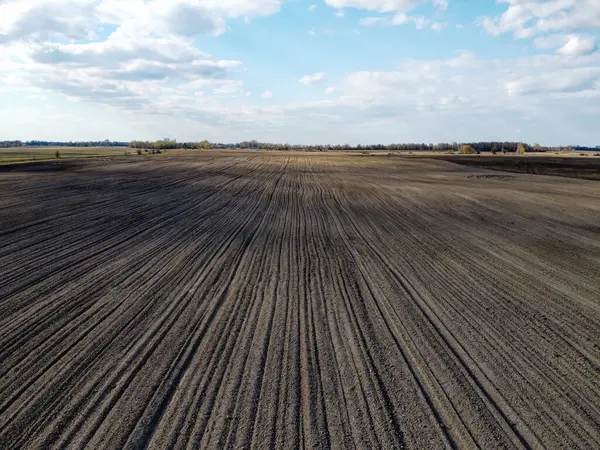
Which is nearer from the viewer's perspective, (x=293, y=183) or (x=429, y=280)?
(x=429, y=280)

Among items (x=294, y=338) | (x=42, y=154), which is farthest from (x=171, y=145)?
(x=294, y=338)

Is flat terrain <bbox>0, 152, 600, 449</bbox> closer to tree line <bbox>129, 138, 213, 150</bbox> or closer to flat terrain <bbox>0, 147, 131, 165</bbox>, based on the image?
flat terrain <bbox>0, 147, 131, 165</bbox>

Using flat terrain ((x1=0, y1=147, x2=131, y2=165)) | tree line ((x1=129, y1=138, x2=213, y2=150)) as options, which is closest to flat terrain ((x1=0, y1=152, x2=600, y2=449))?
flat terrain ((x1=0, y1=147, x2=131, y2=165))

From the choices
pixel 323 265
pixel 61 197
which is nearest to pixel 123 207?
pixel 61 197

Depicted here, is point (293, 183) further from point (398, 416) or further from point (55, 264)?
point (398, 416)

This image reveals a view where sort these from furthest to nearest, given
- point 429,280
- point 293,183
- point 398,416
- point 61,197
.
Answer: point 293,183
point 61,197
point 429,280
point 398,416

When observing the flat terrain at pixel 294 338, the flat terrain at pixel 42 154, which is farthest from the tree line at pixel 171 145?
the flat terrain at pixel 294 338

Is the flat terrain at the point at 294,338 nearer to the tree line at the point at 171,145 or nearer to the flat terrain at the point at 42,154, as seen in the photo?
the flat terrain at the point at 42,154

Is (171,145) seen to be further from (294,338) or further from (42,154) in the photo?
(294,338)
